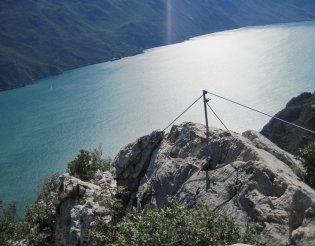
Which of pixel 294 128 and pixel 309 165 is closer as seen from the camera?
pixel 309 165

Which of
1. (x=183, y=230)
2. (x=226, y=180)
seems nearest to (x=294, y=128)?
(x=226, y=180)

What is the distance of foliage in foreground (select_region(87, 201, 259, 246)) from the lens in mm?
18172

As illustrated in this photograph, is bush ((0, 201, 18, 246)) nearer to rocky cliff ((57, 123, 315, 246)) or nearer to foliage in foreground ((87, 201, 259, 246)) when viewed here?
rocky cliff ((57, 123, 315, 246))

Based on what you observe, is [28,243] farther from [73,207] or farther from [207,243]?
[207,243]

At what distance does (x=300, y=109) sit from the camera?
84.7 m

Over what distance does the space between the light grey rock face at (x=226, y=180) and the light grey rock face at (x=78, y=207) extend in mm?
2130

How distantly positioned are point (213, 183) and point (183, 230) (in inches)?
244

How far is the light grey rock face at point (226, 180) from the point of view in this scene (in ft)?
65.4

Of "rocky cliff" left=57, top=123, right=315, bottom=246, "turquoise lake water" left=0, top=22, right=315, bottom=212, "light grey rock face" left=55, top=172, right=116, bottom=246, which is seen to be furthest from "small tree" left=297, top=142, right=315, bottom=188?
"turquoise lake water" left=0, top=22, right=315, bottom=212

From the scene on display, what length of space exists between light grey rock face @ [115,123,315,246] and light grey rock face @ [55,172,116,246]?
2.13 meters

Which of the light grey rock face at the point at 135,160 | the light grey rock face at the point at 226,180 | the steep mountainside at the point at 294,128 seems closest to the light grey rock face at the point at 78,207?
the light grey rock face at the point at 135,160

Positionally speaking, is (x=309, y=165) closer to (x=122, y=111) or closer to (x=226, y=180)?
(x=226, y=180)

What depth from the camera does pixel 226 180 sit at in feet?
77.3

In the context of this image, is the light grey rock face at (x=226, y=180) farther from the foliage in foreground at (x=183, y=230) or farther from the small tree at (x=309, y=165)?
the foliage in foreground at (x=183, y=230)
